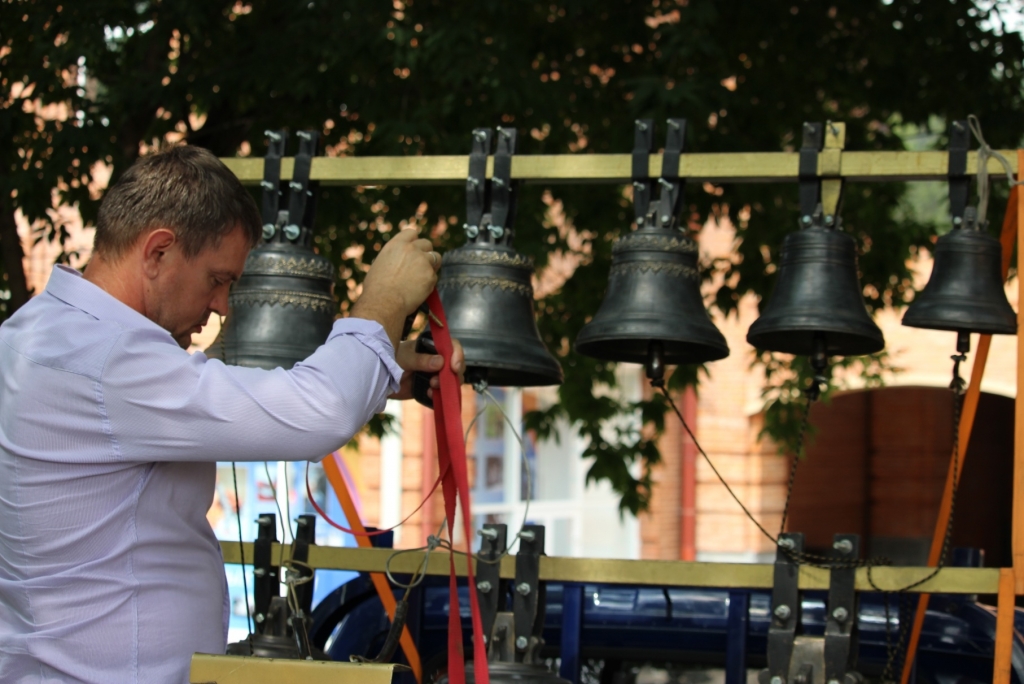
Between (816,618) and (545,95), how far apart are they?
2623 millimetres

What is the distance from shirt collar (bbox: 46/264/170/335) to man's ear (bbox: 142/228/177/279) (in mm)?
80

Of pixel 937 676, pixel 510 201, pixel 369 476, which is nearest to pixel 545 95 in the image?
pixel 510 201

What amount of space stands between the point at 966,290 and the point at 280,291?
1823mm

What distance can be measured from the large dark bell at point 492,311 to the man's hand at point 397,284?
753 millimetres

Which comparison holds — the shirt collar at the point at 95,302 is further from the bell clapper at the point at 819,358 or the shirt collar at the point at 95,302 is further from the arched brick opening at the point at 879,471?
the arched brick opening at the point at 879,471

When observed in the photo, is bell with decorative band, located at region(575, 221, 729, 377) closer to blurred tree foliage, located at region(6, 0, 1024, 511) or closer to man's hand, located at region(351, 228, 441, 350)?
man's hand, located at region(351, 228, 441, 350)

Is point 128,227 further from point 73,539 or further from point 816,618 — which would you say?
point 816,618

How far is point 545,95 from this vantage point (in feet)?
17.0

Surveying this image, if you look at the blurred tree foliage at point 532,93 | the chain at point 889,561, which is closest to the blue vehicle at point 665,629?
the chain at point 889,561

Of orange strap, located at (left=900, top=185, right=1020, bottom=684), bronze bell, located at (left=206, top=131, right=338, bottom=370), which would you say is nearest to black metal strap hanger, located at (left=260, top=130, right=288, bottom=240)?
bronze bell, located at (left=206, top=131, right=338, bottom=370)

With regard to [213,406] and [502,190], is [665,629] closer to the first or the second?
[502,190]

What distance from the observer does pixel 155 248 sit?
2.07m

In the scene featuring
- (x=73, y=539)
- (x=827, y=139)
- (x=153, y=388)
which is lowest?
(x=73, y=539)

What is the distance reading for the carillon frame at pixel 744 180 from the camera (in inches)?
115
